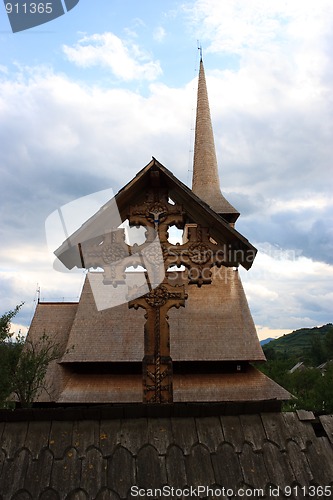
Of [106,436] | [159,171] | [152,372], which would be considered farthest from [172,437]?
[159,171]

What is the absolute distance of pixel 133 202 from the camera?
4.86m

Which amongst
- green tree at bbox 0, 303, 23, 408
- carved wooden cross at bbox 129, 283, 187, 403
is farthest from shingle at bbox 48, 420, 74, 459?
green tree at bbox 0, 303, 23, 408

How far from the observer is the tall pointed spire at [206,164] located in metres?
23.7

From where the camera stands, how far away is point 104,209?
458 cm

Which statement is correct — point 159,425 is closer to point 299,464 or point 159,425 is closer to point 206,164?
point 299,464

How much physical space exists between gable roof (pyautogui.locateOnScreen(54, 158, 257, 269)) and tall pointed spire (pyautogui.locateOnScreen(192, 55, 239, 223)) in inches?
717

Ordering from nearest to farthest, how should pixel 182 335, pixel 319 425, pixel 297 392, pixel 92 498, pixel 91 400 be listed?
pixel 92 498 < pixel 319 425 < pixel 91 400 < pixel 182 335 < pixel 297 392

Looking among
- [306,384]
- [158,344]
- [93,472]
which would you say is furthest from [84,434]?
[306,384]

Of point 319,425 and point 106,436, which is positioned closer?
point 106,436

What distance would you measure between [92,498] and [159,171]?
3469mm

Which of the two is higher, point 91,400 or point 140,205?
point 91,400

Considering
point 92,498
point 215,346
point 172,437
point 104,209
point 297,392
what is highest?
point 297,392

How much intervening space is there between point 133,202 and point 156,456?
3.02m

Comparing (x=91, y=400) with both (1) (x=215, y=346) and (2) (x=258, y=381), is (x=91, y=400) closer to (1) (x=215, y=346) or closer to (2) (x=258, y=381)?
(1) (x=215, y=346)
